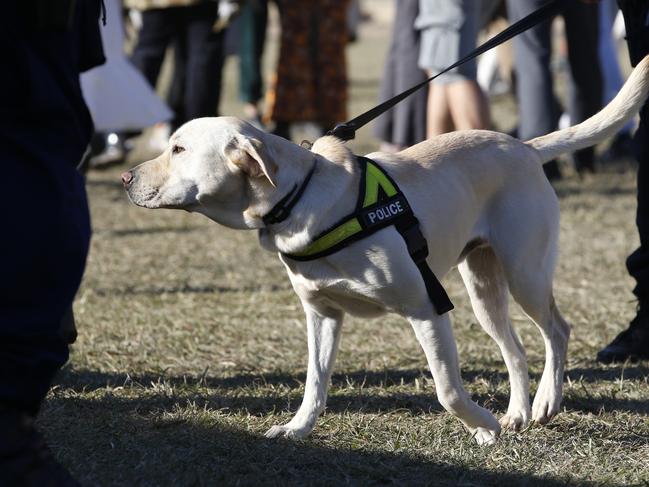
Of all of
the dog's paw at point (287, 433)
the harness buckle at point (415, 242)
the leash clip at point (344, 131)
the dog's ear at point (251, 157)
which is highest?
the leash clip at point (344, 131)

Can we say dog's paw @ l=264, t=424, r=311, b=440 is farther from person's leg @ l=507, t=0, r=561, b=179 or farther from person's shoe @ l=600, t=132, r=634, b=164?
person's shoe @ l=600, t=132, r=634, b=164

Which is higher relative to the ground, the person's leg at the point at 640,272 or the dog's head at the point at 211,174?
the dog's head at the point at 211,174

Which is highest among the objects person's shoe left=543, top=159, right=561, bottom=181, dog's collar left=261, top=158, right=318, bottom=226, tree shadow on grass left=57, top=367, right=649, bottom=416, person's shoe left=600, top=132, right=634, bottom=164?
dog's collar left=261, top=158, right=318, bottom=226

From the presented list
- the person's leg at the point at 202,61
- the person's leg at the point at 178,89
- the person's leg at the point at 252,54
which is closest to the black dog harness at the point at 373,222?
the person's leg at the point at 202,61

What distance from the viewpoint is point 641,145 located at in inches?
153

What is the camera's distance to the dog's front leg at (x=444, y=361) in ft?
9.51

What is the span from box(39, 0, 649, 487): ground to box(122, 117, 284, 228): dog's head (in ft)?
2.18

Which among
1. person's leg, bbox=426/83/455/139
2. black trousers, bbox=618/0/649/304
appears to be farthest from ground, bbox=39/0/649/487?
person's leg, bbox=426/83/455/139

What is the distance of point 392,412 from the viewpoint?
340cm

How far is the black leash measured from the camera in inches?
124

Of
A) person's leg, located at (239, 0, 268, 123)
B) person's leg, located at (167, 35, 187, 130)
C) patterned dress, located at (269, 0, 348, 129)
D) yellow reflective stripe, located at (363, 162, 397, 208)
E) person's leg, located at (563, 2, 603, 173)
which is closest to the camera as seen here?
yellow reflective stripe, located at (363, 162, 397, 208)

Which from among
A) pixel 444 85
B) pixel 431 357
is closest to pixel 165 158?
pixel 431 357

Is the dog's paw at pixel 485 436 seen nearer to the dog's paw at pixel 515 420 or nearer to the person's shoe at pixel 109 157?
the dog's paw at pixel 515 420

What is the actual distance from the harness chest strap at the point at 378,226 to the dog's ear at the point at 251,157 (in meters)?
0.21
